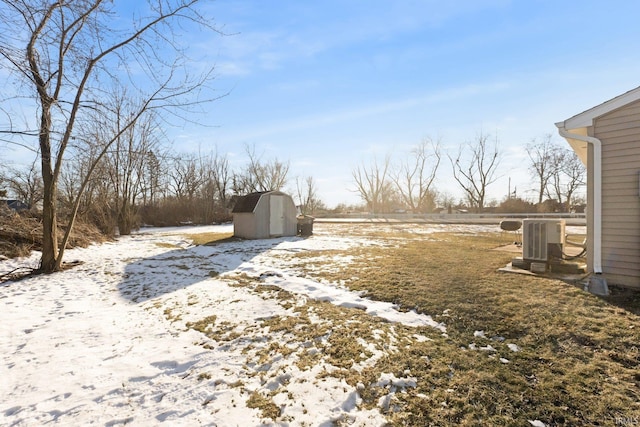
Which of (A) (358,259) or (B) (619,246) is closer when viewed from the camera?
(B) (619,246)

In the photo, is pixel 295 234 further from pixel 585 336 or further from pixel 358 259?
pixel 585 336

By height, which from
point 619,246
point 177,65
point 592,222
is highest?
point 177,65

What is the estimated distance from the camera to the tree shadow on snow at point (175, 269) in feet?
19.1

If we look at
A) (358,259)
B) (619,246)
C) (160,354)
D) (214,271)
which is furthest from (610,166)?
(214,271)

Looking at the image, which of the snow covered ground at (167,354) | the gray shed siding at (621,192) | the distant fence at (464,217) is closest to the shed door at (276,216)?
the snow covered ground at (167,354)

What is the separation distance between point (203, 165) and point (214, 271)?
1243 inches

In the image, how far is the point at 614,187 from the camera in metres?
4.92

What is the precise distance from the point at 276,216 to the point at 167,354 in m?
11.4

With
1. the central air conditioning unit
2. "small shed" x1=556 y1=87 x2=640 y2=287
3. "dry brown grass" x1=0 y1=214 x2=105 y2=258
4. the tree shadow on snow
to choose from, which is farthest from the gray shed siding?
"dry brown grass" x1=0 y1=214 x2=105 y2=258

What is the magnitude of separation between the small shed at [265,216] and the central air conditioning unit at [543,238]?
10.6 m

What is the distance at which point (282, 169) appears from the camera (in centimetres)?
4028

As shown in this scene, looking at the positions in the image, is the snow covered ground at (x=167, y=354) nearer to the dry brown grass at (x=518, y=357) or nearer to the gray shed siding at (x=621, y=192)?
the dry brown grass at (x=518, y=357)

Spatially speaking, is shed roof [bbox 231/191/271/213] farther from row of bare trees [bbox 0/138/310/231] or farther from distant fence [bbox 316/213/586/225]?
distant fence [bbox 316/213/586/225]

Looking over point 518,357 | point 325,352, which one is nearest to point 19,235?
point 325,352
